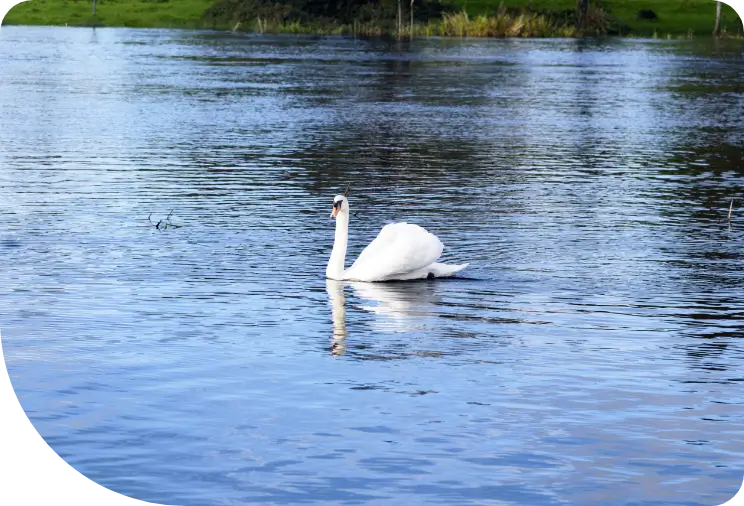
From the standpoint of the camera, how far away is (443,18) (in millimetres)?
121688

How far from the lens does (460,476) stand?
10.8 meters

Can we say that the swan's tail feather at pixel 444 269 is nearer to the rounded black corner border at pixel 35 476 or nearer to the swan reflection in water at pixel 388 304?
the swan reflection in water at pixel 388 304

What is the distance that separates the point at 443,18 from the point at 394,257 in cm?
10567

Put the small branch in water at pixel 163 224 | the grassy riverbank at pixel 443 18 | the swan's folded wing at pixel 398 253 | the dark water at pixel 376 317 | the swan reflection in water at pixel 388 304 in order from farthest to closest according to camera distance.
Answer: the grassy riverbank at pixel 443 18
the small branch in water at pixel 163 224
the swan's folded wing at pixel 398 253
the swan reflection in water at pixel 388 304
the dark water at pixel 376 317

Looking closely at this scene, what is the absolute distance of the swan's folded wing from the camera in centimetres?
1786

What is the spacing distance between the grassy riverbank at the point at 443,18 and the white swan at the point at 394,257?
317 ft

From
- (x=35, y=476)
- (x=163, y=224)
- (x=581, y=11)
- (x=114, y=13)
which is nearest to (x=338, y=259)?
(x=163, y=224)

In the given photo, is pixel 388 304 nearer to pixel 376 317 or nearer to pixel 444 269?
pixel 376 317

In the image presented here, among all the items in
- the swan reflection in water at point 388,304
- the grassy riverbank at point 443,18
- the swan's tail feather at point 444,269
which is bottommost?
the swan reflection in water at point 388,304

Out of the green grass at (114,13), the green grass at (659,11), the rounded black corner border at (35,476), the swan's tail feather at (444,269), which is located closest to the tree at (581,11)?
the green grass at (659,11)

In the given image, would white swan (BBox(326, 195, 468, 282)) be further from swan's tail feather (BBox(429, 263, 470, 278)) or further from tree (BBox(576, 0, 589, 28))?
tree (BBox(576, 0, 589, 28))

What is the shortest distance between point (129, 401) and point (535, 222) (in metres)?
11.8

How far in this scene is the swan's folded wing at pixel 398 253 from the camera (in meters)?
17.9

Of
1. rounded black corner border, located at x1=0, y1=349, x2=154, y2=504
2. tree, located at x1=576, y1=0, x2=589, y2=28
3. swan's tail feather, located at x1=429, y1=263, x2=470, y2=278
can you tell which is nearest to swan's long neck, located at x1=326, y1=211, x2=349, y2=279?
swan's tail feather, located at x1=429, y1=263, x2=470, y2=278
